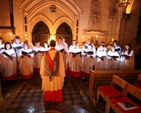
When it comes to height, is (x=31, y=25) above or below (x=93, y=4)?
below

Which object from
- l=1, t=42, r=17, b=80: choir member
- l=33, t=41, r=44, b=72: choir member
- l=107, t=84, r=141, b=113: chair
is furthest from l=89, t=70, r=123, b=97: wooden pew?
l=1, t=42, r=17, b=80: choir member

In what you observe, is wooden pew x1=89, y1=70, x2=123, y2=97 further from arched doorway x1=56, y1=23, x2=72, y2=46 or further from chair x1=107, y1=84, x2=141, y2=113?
arched doorway x1=56, y1=23, x2=72, y2=46

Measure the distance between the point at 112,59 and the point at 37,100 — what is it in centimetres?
421

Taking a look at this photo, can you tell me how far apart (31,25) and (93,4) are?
4731mm

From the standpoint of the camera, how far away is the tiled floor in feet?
11.7

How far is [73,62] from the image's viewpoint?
238 inches

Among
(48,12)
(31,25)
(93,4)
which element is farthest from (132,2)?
(31,25)

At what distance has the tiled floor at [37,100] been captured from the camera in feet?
11.7

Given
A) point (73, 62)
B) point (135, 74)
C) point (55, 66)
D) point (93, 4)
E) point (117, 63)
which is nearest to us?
point (55, 66)

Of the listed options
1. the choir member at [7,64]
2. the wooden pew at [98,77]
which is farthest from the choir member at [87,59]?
the choir member at [7,64]

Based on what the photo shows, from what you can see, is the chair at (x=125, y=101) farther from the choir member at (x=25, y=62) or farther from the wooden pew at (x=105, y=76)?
the choir member at (x=25, y=62)

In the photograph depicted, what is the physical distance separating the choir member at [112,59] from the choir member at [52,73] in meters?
3.33

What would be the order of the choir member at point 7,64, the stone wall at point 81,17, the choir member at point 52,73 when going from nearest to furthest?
the choir member at point 52,73
the choir member at point 7,64
the stone wall at point 81,17

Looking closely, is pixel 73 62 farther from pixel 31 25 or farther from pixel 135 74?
pixel 31 25
